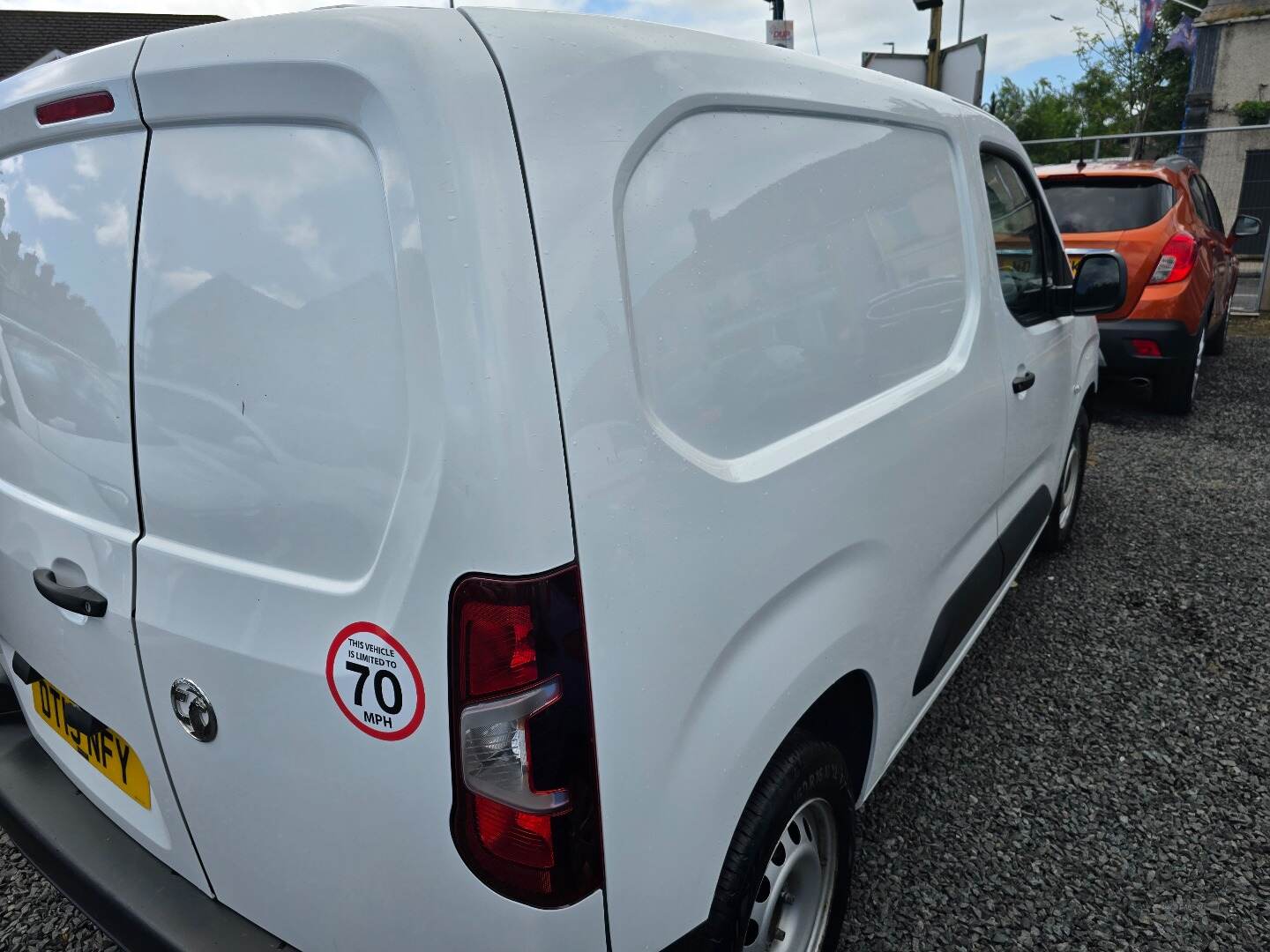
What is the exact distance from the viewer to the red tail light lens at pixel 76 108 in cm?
136

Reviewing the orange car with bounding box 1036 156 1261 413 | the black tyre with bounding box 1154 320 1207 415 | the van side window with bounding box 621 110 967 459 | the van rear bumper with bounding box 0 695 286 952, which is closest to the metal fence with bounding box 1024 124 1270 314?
the black tyre with bounding box 1154 320 1207 415

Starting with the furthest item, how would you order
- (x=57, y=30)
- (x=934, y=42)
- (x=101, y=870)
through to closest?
(x=57, y=30) → (x=934, y=42) → (x=101, y=870)

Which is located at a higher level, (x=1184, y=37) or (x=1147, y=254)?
(x=1184, y=37)

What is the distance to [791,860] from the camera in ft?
5.46

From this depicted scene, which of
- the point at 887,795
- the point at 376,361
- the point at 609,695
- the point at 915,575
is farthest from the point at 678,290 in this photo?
the point at 887,795

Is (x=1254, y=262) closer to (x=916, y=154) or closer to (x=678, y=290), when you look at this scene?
(x=916, y=154)

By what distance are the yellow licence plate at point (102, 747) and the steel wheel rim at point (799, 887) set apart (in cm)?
111

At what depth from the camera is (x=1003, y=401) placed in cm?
253

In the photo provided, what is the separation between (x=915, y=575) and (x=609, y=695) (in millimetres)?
1083

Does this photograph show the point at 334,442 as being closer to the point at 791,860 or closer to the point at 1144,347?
the point at 791,860

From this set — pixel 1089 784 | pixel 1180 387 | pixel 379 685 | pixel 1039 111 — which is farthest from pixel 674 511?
pixel 1039 111

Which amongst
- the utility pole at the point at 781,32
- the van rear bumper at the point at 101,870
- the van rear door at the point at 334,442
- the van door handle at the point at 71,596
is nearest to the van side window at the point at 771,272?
the van rear door at the point at 334,442

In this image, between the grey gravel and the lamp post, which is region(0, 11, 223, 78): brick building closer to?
the lamp post

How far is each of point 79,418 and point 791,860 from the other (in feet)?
4.98
